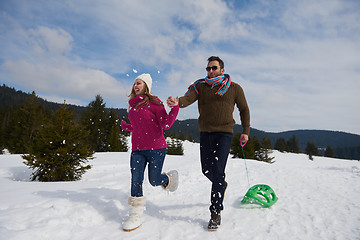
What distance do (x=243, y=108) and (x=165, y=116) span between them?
1.28m

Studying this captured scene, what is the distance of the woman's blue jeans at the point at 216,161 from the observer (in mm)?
3033

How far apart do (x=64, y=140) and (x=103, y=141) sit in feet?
62.5

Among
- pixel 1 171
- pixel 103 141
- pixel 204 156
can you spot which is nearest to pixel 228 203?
pixel 204 156

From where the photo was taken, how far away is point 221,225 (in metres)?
2.99

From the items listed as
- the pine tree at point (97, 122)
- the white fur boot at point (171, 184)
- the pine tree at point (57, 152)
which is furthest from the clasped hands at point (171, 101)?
the pine tree at point (97, 122)

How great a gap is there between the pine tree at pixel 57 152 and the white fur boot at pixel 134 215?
5986mm

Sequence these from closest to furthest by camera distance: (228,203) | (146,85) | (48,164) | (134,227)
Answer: (134,227) < (146,85) < (228,203) < (48,164)

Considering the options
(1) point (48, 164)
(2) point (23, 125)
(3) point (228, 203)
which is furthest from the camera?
(2) point (23, 125)

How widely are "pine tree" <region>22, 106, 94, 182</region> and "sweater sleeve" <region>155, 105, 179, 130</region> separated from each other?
634cm

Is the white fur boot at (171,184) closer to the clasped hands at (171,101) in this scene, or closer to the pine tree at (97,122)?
the clasped hands at (171,101)

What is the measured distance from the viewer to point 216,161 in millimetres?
3088

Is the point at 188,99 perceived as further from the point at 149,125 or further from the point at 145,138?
the point at 145,138

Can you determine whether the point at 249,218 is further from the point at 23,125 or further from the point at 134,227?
the point at 23,125

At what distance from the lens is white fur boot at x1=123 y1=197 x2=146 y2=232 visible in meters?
2.83
